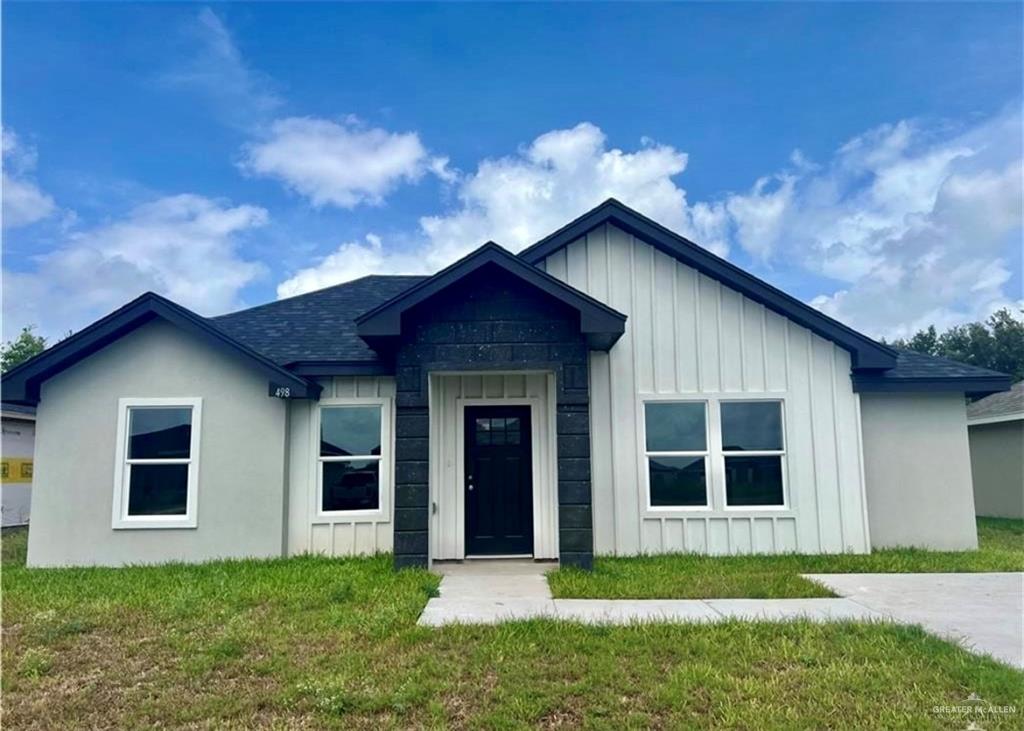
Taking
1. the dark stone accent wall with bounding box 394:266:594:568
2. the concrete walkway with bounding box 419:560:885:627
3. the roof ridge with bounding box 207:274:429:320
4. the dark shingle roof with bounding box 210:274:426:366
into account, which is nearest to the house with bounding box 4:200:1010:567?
the dark shingle roof with bounding box 210:274:426:366

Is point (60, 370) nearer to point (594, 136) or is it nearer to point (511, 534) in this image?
point (511, 534)

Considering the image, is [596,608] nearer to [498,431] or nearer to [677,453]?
[677,453]

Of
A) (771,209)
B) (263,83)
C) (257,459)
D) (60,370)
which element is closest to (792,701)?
(257,459)

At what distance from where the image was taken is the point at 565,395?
8555 mm

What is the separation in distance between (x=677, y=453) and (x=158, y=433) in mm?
8168

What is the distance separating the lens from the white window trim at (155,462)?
948cm

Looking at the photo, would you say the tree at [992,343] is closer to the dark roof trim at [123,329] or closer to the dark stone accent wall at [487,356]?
the dark stone accent wall at [487,356]

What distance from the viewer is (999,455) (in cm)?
1672

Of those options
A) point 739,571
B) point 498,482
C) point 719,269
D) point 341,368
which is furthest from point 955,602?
point 341,368

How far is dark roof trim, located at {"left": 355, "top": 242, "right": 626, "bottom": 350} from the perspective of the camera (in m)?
8.34

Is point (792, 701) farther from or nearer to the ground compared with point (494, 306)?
nearer to the ground

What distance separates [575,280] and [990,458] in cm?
1449

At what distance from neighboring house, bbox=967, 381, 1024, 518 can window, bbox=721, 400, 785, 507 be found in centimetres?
1046

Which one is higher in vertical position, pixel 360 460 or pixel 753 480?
pixel 360 460
